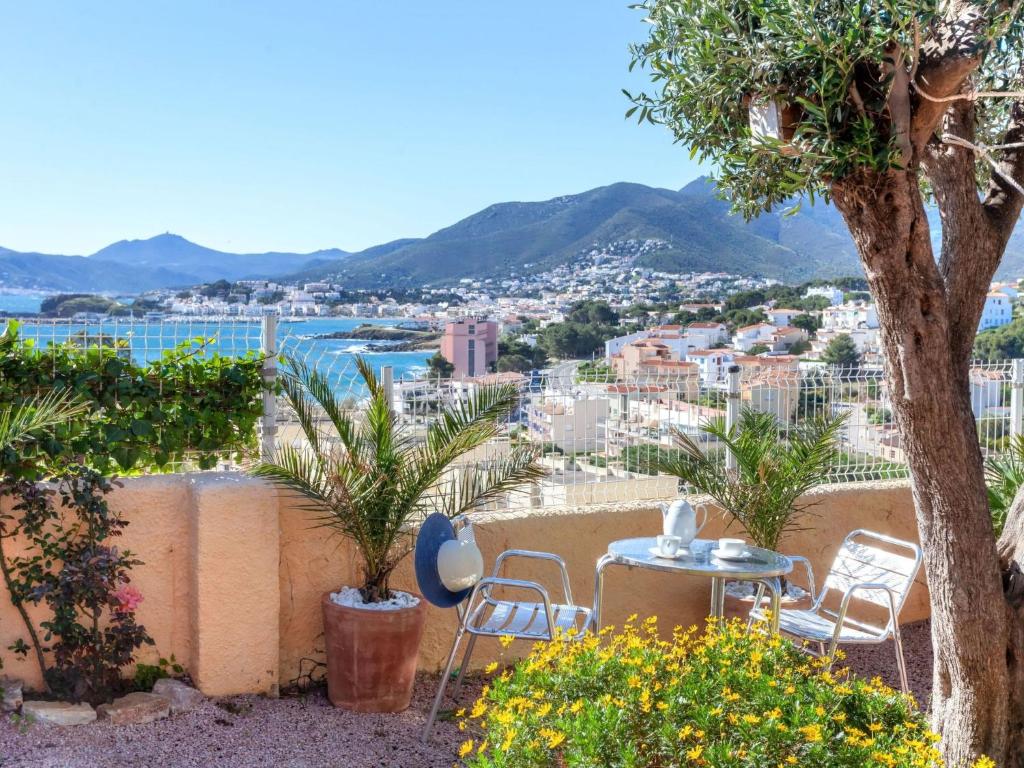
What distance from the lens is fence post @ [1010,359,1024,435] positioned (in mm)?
6965

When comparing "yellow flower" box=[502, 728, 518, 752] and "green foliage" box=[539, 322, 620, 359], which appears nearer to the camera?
"yellow flower" box=[502, 728, 518, 752]

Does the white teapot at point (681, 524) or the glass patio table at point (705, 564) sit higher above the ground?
the white teapot at point (681, 524)

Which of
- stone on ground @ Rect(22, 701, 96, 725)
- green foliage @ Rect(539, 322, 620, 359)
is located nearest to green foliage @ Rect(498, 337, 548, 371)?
green foliage @ Rect(539, 322, 620, 359)

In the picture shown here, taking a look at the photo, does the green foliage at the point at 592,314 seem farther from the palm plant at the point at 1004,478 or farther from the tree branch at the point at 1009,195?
the tree branch at the point at 1009,195

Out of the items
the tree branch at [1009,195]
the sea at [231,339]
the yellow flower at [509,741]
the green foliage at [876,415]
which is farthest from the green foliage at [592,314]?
the yellow flower at [509,741]

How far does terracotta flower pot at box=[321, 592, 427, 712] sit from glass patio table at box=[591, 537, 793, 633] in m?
0.95

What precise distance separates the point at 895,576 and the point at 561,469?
6.33 feet

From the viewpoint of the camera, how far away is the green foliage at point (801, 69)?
10.3ft

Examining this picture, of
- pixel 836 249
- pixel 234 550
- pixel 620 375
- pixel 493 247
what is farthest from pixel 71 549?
pixel 493 247

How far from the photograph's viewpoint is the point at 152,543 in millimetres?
4816

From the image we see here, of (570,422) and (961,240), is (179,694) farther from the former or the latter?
(961,240)

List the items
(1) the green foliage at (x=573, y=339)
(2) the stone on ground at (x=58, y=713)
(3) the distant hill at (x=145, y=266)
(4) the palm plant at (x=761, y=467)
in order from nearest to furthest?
(2) the stone on ground at (x=58, y=713)
(4) the palm plant at (x=761, y=467)
(1) the green foliage at (x=573, y=339)
(3) the distant hill at (x=145, y=266)

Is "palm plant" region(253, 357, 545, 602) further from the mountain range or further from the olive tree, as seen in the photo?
the mountain range

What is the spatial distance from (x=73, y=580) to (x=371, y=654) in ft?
4.69
